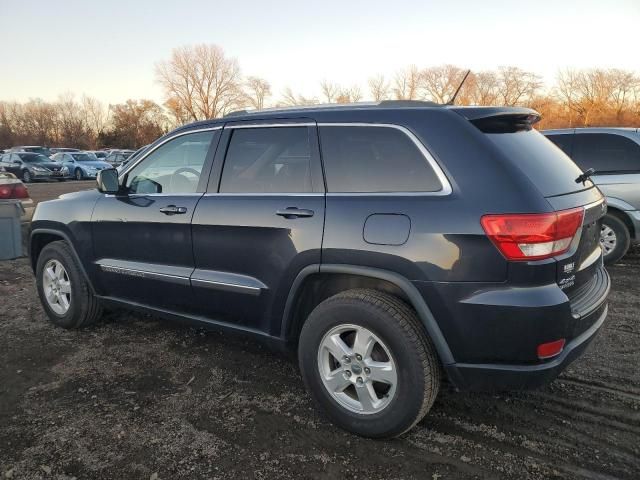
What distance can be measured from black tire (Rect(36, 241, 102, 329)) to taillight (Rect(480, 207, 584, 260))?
337 centimetres

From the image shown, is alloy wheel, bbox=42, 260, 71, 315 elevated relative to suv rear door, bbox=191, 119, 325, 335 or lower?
lower

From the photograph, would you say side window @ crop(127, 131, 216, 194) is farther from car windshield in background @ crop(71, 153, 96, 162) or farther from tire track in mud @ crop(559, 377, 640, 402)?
car windshield in background @ crop(71, 153, 96, 162)

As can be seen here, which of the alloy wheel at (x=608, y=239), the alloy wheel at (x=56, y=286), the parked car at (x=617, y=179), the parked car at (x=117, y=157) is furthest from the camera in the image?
the parked car at (x=117, y=157)

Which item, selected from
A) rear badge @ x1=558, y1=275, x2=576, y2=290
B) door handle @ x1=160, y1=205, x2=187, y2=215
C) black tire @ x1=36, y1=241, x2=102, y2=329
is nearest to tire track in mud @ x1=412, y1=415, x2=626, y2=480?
rear badge @ x1=558, y1=275, x2=576, y2=290

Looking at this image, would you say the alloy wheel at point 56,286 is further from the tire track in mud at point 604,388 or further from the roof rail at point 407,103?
the tire track in mud at point 604,388

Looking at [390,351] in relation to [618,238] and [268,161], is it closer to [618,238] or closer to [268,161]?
[268,161]

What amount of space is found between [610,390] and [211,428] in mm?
2521

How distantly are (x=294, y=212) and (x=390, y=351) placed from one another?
943mm

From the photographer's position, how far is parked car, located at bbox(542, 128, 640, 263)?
633 centimetres

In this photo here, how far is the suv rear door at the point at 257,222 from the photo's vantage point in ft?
9.45

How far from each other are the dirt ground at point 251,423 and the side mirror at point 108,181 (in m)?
1.28

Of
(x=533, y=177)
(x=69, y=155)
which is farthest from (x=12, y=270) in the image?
(x=69, y=155)

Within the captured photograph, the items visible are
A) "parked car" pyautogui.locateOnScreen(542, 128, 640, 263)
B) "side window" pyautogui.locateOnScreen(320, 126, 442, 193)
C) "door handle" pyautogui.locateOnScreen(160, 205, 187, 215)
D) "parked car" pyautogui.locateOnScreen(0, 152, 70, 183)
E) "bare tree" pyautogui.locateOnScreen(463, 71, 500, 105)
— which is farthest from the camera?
"bare tree" pyautogui.locateOnScreen(463, 71, 500, 105)

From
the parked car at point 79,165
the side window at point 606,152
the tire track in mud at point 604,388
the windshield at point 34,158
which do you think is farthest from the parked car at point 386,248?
the windshield at point 34,158
